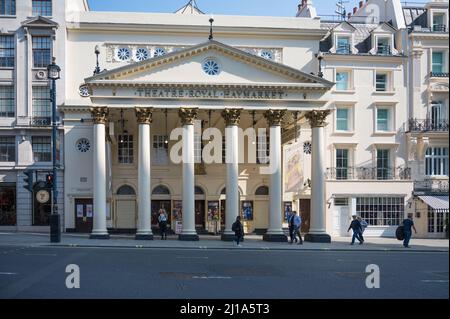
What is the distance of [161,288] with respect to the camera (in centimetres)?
1221

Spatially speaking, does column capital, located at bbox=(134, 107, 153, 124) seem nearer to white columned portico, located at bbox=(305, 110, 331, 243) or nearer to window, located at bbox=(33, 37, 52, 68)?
white columned portico, located at bbox=(305, 110, 331, 243)

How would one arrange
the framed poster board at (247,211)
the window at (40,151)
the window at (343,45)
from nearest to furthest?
1. the window at (40,151)
2. the framed poster board at (247,211)
3. the window at (343,45)

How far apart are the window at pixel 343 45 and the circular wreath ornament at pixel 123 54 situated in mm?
14270

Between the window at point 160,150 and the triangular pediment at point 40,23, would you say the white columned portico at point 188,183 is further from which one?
the triangular pediment at point 40,23

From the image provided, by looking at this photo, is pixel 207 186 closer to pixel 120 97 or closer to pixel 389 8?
pixel 120 97

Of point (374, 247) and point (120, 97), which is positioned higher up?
point (120, 97)

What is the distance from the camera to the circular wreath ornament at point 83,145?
114 feet

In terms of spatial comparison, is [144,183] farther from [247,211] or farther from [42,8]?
[42,8]

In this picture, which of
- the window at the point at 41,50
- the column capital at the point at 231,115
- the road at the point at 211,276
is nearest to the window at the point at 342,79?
the column capital at the point at 231,115

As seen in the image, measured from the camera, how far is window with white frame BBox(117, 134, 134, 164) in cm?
3512
